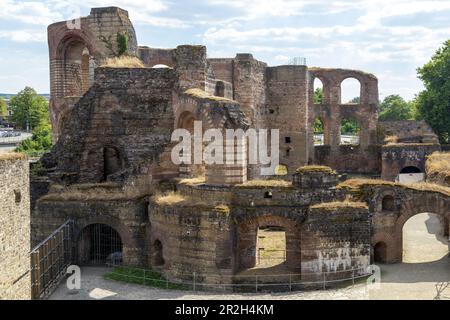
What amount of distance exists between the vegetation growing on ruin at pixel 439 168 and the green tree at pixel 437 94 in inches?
379

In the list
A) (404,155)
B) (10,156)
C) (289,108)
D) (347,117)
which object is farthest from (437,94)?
(10,156)

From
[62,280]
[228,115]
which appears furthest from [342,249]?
[62,280]

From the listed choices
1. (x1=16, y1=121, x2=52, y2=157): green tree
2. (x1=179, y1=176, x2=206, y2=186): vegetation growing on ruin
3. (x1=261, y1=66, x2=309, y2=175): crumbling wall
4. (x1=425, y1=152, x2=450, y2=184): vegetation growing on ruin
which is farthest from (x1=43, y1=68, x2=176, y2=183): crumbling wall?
(x1=16, y1=121, x2=52, y2=157): green tree

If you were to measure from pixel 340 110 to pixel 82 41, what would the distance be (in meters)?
18.1

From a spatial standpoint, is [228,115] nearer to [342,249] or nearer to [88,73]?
[342,249]

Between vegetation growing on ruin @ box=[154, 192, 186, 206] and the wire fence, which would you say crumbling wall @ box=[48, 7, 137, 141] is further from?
the wire fence

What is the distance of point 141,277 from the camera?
66.0 feet

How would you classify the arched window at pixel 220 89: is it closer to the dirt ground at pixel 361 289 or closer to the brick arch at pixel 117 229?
the brick arch at pixel 117 229

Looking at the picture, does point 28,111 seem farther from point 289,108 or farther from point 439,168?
point 439,168

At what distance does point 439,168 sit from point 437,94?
1647 centimetres

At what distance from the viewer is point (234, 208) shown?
64.2ft

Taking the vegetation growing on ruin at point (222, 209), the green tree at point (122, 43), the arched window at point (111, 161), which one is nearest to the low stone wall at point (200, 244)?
the vegetation growing on ruin at point (222, 209)

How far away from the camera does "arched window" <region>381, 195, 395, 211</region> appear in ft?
68.6

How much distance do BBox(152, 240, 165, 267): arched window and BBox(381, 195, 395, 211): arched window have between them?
854 centimetres
